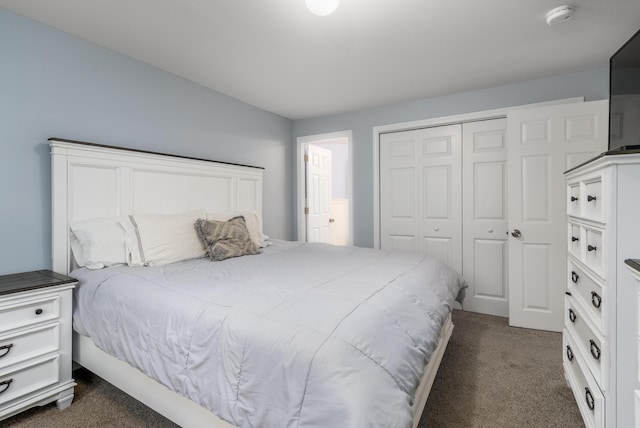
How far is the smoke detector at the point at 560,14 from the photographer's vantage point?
187 centimetres

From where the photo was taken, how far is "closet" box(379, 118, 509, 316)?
3225 millimetres

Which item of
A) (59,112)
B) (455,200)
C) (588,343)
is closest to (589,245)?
(588,343)

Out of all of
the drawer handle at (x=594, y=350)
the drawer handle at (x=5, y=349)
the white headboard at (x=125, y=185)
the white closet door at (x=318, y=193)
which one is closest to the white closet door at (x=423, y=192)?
the white closet door at (x=318, y=193)

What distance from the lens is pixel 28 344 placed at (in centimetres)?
166

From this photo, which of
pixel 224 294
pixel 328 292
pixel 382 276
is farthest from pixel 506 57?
pixel 224 294

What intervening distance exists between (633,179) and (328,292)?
1.26 meters

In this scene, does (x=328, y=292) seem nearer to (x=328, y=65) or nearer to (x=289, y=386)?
(x=289, y=386)

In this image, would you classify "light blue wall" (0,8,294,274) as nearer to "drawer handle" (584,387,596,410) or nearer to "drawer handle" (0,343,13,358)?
"drawer handle" (0,343,13,358)

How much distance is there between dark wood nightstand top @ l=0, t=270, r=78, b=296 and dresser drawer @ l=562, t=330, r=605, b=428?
8.81 feet

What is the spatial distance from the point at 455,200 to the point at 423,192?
365 mm

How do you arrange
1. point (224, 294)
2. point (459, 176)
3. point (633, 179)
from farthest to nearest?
point (459, 176) → point (224, 294) → point (633, 179)

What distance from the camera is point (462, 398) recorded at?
1.80 meters

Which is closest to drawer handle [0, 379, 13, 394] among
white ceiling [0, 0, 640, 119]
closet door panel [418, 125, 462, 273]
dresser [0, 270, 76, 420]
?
dresser [0, 270, 76, 420]

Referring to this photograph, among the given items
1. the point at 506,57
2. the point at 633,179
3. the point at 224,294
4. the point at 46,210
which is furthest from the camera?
the point at 506,57
